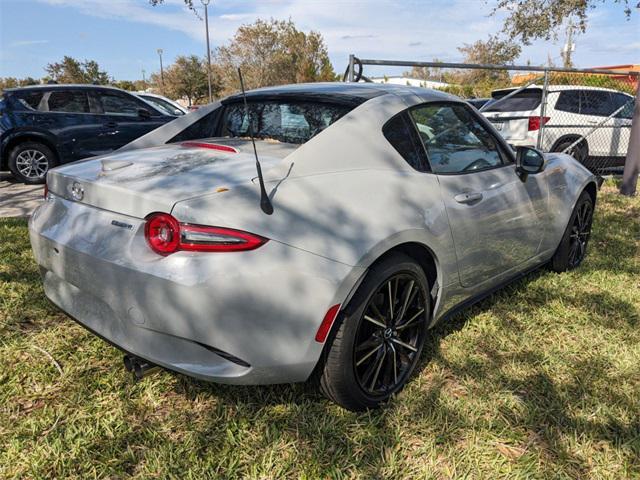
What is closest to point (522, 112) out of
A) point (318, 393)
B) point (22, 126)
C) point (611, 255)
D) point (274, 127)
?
point (611, 255)

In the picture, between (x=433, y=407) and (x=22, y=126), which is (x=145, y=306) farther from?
(x=22, y=126)

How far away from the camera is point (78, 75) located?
1763 inches

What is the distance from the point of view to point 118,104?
8539mm

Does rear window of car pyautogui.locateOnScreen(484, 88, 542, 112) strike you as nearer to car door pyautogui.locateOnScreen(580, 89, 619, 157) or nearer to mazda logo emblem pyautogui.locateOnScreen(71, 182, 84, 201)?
car door pyautogui.locateOnScreen(580, 89, 619, 157)

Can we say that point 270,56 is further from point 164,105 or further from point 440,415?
point 440,415

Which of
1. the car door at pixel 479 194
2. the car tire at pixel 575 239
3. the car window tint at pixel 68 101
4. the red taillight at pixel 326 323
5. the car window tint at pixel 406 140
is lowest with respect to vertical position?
the car tire at pixel 575 239

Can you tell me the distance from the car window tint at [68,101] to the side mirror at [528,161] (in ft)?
23.8

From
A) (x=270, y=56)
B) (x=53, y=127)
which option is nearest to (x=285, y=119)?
(x=53, y=127)

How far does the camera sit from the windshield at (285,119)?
2715mm

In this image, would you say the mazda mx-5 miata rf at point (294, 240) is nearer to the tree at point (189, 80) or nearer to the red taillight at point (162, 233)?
the red taillight at point (162, 233)

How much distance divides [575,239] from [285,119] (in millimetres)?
2741

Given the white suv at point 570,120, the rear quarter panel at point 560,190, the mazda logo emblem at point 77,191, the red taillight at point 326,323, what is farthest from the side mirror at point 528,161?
the white suv at point 570,120

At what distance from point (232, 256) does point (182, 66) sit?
49.9 meters

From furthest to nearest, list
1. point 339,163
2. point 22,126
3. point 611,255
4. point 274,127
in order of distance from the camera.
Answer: point 22,126 < point 611,255 < point 274,127 < point 339,163
